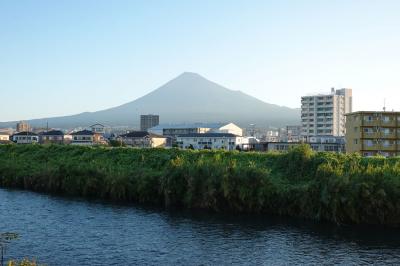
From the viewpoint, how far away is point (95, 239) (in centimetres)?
2469

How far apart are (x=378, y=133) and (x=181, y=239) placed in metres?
34.5

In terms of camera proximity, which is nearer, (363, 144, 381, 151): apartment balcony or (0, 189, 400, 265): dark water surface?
(0, 189, 400, 265): dark water surface

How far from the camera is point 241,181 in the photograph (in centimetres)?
3334

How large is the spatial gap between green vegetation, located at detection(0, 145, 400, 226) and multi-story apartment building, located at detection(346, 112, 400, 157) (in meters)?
16.1

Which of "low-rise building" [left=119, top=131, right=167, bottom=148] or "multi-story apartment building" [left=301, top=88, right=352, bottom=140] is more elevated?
"multi-story apartment building" [left=301, top=88, right=352, bottom=140]

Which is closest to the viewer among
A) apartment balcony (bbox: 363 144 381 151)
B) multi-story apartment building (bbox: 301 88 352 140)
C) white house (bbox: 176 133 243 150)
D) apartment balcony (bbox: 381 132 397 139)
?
apartment balcony (bbox: 363 144 381 151)

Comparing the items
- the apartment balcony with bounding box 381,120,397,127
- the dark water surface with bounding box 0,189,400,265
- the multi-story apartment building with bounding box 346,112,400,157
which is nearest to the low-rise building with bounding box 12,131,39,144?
the multi-story apartment building with bounding box 346,112,400,157

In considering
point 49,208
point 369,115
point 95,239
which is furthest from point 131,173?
point 369,115

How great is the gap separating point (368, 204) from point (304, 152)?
369 inches

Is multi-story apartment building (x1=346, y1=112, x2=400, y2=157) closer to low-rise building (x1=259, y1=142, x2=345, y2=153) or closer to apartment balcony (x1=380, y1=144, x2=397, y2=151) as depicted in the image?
apartment balcony (x1=380, y1=144, x2=397, y2=151)

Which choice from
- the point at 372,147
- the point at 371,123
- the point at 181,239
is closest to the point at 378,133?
the point at 371,123

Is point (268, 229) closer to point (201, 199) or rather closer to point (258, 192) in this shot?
point (258, 192)

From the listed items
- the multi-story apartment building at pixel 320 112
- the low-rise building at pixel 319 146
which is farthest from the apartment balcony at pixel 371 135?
the multi-story apartment building at pixel 320 112

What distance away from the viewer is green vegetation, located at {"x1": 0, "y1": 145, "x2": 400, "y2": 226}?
1136 inches
